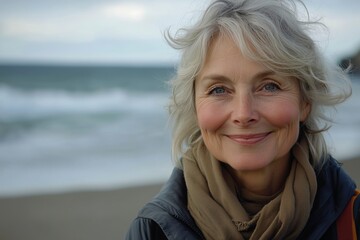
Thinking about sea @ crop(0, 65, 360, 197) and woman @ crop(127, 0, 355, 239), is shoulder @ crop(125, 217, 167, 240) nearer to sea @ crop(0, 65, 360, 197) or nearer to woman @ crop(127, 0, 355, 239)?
woman @ crop(127, 0, 355, 239)

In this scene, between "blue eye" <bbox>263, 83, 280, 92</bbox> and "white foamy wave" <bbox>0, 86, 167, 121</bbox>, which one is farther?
"white foamy wave" <bbox>0, 86, 167, 121</bbox>

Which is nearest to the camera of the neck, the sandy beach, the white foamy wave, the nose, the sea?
the nose

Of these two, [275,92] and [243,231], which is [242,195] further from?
[275,92]

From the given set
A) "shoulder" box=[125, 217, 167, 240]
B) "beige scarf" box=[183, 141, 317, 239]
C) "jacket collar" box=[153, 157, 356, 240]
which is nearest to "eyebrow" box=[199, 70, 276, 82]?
"beige scarf" box=[183, 141, 317, 239]

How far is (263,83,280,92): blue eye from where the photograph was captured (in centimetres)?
237

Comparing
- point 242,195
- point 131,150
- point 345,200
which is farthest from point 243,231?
point 131,150

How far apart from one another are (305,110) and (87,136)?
1268 cm

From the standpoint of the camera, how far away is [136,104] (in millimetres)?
23266

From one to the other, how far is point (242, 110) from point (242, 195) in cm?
50

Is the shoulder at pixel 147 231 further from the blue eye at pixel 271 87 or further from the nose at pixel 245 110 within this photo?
the blue eye at pixel 271 87

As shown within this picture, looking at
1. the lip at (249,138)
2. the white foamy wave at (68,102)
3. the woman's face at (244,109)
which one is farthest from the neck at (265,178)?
the white foamy wave at (68,102)

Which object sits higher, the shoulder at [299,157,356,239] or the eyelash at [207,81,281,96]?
the eyelash at [207,81,281,96]

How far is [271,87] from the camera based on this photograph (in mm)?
2383

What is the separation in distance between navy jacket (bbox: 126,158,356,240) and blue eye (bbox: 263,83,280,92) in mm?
495
